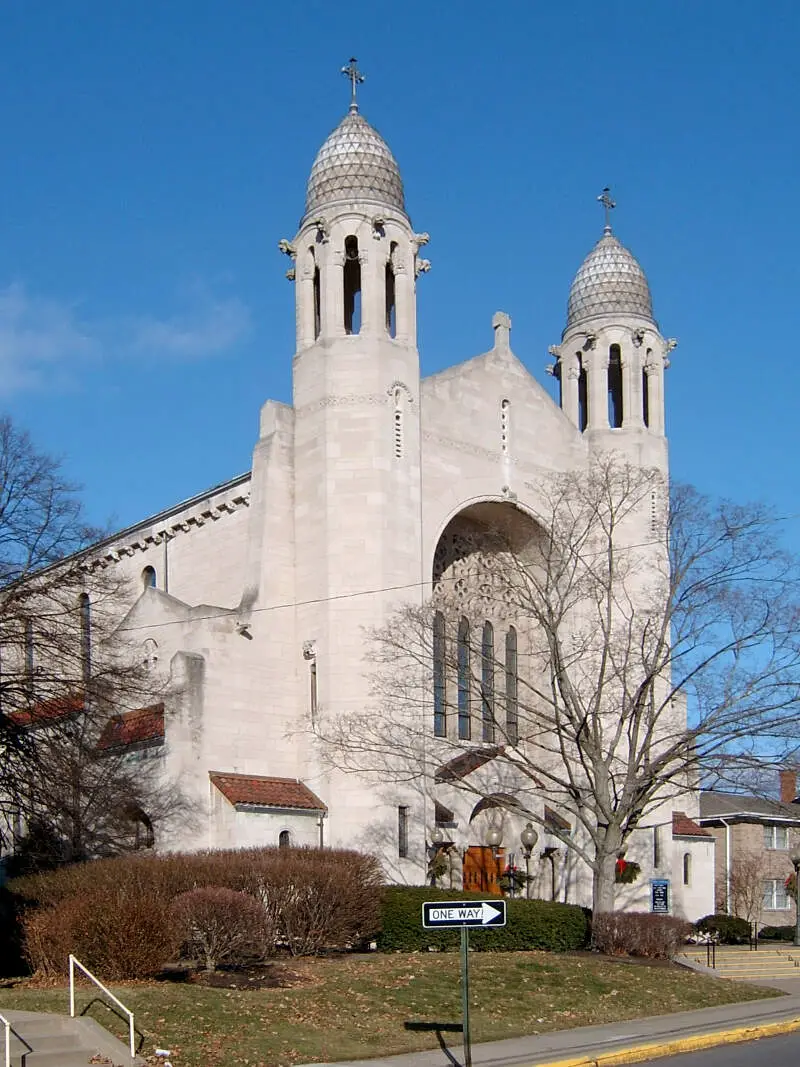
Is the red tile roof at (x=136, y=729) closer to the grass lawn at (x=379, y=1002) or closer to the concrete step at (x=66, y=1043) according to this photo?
the grass lawn at (x=379, y=1002)

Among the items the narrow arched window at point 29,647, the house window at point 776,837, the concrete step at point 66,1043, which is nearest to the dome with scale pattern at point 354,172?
the narrow arched window at point 29,647

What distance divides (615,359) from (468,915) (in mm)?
35632

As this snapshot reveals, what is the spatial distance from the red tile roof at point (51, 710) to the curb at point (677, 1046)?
562 inches

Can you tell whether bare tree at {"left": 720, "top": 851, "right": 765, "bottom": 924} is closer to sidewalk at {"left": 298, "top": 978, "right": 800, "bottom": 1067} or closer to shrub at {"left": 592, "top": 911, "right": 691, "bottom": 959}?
shrub at {"left": 592, "top": 911, "right": 691, "bottom": 959}

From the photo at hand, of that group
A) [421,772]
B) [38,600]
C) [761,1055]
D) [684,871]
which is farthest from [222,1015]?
[684,871]

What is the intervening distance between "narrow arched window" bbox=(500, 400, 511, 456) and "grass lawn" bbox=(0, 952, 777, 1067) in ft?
61.0

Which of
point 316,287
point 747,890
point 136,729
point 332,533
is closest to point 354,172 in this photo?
point 316,287

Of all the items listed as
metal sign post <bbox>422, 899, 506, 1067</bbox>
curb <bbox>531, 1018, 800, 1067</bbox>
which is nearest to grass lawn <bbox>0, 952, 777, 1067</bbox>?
curb <bbox>531, 1018, 800, 1067</bbox>

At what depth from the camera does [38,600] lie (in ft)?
104

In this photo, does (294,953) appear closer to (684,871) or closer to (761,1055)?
(761,1055)

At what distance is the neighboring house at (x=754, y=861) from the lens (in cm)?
6284

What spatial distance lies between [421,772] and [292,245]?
16.0m

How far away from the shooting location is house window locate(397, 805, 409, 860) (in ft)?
124

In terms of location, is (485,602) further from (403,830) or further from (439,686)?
(403,830)
